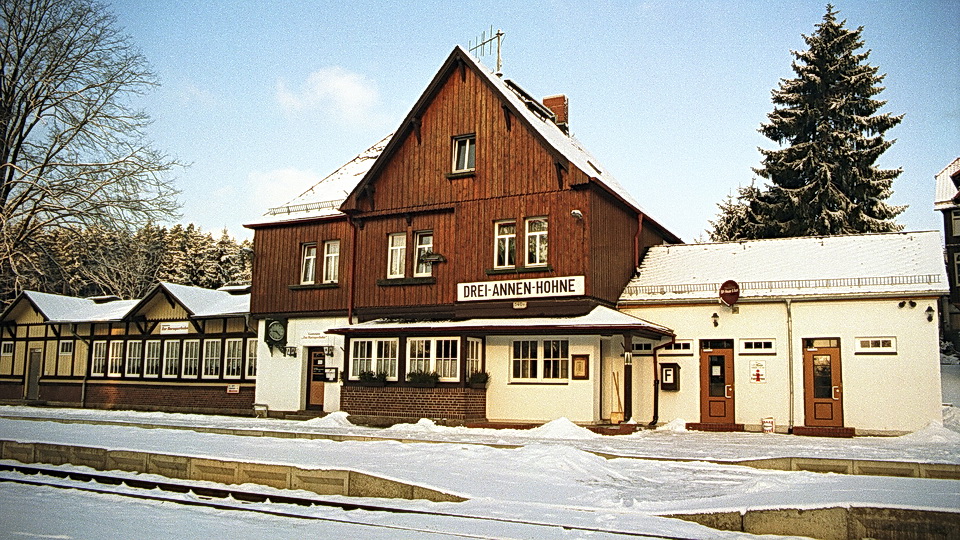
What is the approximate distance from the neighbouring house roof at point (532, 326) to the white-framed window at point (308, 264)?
368 cm

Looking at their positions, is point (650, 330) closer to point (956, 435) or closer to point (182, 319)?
point (956, 435)

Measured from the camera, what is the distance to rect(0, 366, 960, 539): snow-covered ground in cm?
881

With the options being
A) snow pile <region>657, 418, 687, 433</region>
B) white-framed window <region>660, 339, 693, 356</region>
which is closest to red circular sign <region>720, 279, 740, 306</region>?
white-framed window <region>660, 339, 693, 356</region>

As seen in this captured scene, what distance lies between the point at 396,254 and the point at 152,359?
12.2m

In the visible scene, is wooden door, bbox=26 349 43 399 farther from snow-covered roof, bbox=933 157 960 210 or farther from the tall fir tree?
snow-covered roof, bbox=933 157 960 210

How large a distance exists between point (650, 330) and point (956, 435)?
7.28 meters

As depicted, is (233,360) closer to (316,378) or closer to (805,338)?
(316,378)

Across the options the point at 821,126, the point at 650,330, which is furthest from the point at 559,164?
the point at 821,126

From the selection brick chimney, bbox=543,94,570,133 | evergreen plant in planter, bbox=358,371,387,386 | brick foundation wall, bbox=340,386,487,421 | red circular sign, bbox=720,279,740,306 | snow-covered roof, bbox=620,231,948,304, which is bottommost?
brick foundation wall, bbox=340,386,487,421

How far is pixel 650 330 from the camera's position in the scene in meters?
21.2

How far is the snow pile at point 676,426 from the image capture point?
22.0m

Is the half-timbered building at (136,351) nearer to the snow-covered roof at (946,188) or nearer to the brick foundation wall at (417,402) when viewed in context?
the brick foundation wall at (417,402)

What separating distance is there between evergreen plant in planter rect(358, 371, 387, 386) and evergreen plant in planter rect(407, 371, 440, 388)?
94cm

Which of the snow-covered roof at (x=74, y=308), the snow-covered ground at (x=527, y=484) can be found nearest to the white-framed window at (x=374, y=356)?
the snow-covered ground at (x=527, y=484)
